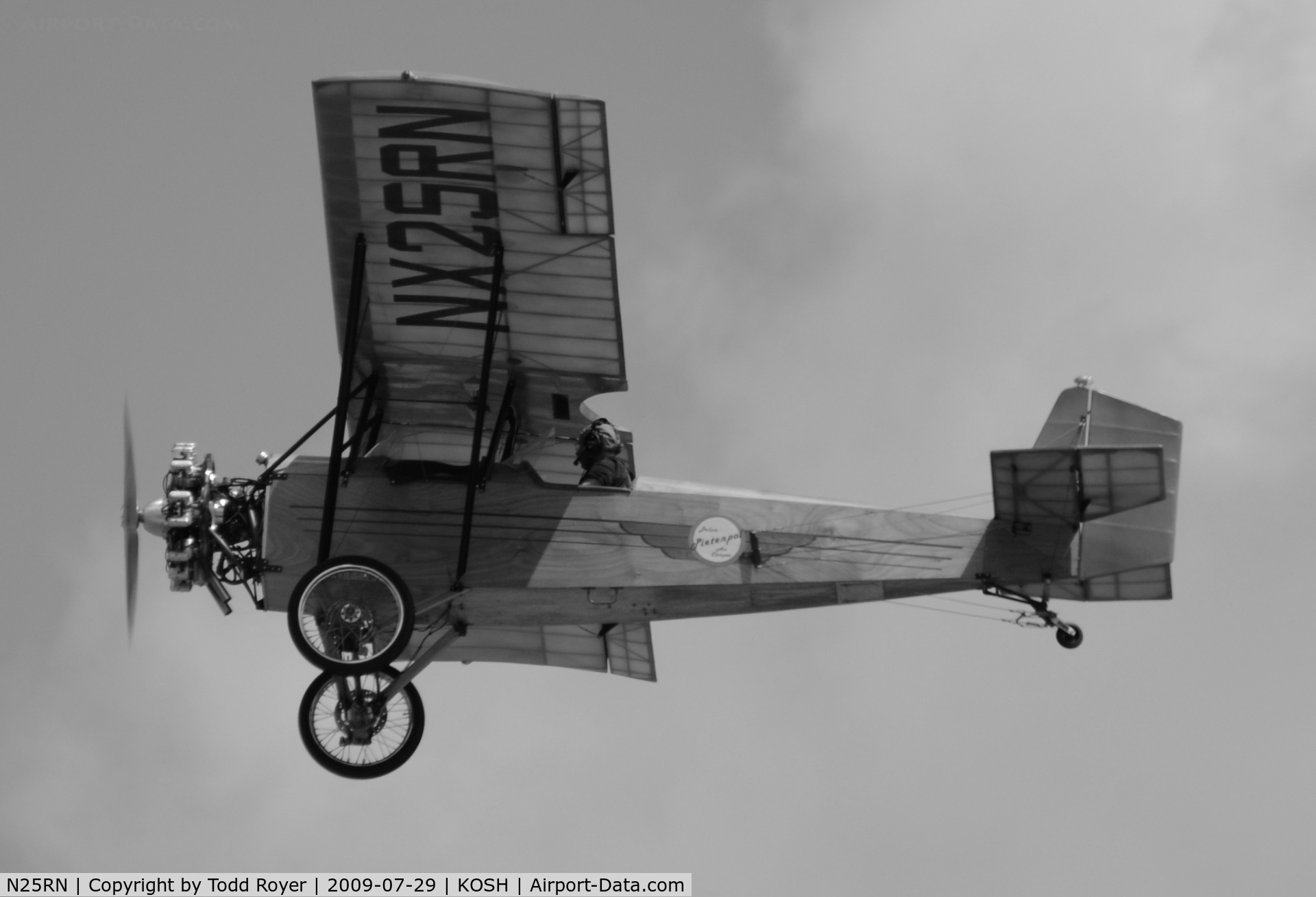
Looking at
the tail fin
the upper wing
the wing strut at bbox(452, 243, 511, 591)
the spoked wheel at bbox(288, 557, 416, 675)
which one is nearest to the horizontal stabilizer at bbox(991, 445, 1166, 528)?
the tail fin

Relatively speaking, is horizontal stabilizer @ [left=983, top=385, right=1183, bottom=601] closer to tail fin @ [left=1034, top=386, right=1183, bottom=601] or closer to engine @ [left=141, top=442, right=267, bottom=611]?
tail fin @ [left=1034, top=386, right=1183, bottom=601]

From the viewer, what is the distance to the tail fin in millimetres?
17375

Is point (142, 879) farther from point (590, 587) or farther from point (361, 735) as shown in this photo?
point (590, 587)

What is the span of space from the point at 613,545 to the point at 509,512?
0.91m

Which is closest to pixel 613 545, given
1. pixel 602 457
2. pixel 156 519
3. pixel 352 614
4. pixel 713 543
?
pixel 602 457

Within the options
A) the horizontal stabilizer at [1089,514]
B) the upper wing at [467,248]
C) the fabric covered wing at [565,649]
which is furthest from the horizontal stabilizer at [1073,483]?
the fabric covered wing at [565,649]

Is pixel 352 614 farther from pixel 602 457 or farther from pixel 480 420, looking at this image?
pixel 602 457

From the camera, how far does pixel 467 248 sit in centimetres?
1636

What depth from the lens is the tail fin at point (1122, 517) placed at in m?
17.4

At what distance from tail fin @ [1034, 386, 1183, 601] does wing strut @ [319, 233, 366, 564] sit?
6.08 metres

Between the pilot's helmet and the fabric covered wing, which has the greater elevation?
the pilot's helmet

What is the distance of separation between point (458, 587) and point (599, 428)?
1.78 meters

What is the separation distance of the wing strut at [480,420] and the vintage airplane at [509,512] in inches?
1.2

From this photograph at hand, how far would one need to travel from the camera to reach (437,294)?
16.7 meters
